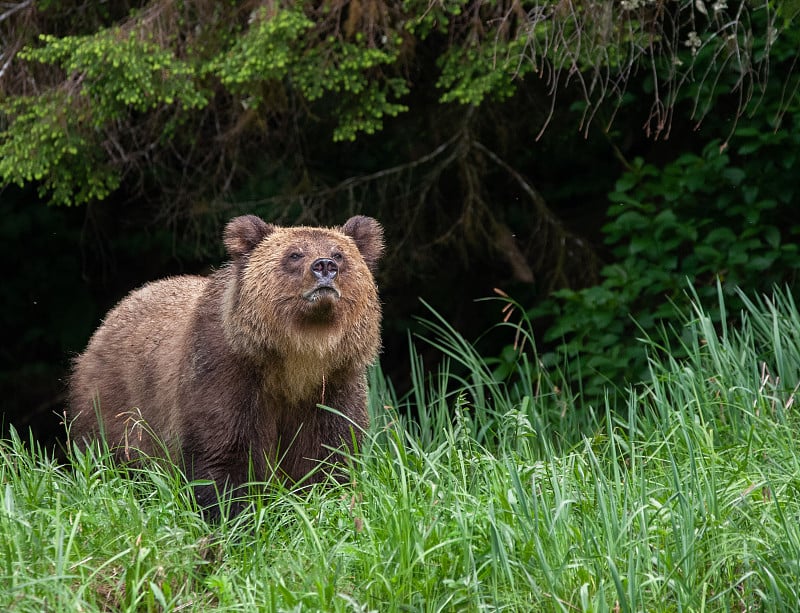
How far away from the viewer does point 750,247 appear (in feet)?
26.5

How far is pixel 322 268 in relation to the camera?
518cm

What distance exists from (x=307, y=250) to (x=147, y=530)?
62.9 inches

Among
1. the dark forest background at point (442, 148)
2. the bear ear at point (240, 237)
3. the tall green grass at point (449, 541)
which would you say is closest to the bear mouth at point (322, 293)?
the bear ear at point (240, 237)

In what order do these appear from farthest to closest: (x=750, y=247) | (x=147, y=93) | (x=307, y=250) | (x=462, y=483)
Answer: (x=750, y=247)
(x=147, y=93)
(x=307, y=250)
(x=462, y=483)

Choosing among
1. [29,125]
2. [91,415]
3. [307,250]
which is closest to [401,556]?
[307,250]

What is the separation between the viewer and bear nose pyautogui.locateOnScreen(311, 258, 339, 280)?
5176mm

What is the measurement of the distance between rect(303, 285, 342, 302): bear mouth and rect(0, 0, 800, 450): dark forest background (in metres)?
1.19

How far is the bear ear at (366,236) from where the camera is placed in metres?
5.86

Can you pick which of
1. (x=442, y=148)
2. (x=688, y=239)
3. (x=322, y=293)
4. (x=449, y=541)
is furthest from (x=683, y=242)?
(x=449, y=541)

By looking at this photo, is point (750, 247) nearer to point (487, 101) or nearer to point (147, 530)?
point (487, 101)

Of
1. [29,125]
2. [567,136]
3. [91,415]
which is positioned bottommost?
[91,415]

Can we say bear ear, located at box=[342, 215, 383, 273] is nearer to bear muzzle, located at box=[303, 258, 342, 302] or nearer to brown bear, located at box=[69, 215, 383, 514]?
brown bear, located at box=[69, 215, 383, 514]

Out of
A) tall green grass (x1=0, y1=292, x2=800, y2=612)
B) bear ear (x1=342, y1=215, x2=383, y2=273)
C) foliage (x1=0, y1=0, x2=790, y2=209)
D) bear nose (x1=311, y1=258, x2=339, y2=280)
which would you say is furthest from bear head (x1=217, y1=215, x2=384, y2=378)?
foliage (x1=0, y1=0, x2=790, y2=209)

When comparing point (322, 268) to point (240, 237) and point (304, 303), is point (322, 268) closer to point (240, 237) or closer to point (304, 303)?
point (304, 303)
